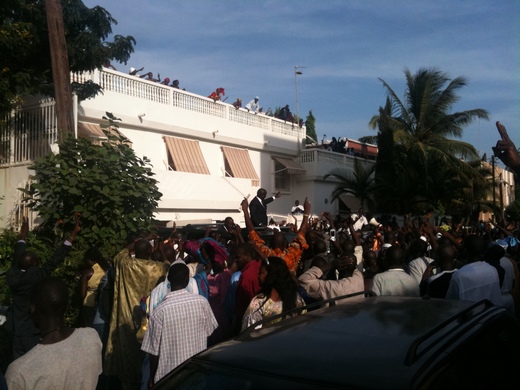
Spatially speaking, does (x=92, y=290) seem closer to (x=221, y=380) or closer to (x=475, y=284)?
(x=475, y=284)

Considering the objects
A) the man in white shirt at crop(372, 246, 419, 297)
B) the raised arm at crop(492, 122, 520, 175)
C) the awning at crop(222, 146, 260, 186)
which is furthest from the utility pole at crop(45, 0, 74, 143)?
the awning at crop(222, 146, 260, 186)

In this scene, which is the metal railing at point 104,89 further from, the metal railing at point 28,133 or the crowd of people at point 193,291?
the crowd of people at point 193,291

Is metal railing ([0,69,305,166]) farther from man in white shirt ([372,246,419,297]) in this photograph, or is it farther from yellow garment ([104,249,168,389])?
man in white shirt ([372,246,419,297])

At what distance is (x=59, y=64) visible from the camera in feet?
36.6

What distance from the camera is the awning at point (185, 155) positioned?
21.9 metres

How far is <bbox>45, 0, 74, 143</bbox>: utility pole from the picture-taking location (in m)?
10.9

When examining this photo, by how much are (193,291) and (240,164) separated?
65.2 ft

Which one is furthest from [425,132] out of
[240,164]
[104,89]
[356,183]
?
[104,89]

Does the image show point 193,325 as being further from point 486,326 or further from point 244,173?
point 244,173

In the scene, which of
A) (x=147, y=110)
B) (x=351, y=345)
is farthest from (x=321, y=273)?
(x=147, y=110)

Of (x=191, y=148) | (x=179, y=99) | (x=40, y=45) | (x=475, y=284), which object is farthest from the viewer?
(x=191, y=148)

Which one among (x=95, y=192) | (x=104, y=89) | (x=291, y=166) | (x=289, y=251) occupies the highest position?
(x=104, y=89)

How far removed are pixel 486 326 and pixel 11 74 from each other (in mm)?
12226

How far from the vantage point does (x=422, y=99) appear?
2716 cm
